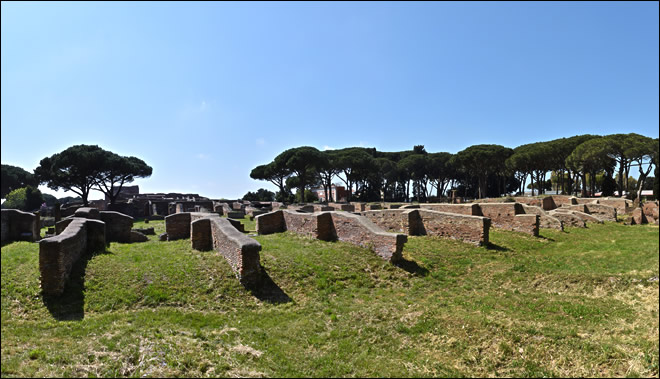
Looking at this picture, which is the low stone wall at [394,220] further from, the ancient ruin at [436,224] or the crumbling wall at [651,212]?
the crumbling wall at [651,212]

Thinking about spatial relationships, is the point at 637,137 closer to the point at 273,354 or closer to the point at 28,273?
the point at 273,354

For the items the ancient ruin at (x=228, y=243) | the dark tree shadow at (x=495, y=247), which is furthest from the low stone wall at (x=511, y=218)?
the ancient ruin at (x=228, y=243)

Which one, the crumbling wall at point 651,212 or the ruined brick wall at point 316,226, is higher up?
the ruined brick wall at point 316,226

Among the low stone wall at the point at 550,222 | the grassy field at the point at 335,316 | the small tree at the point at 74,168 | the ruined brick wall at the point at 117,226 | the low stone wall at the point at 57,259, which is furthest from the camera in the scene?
the small tree at the point at 74,168

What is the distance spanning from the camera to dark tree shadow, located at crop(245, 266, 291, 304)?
8.74 m

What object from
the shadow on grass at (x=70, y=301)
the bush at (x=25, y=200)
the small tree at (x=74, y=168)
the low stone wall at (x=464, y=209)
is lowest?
the shadow on grass at (x=70, y=301)

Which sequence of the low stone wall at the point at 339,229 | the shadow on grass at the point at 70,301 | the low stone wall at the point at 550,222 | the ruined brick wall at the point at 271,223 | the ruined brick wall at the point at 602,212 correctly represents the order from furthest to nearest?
the ruined brick wall at the point at 602,212, the low stone wall at the point at 550,222, the ruined brick wall at the point at 271,223, the low stone wall at the point at 339,229, the shadow on grass at the point at 70,301

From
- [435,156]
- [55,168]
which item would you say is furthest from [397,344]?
[435,156]

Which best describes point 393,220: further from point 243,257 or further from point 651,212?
point 651,212

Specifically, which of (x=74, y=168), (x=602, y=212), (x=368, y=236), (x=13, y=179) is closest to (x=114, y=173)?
(x=74, y=168)

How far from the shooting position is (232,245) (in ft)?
33.1

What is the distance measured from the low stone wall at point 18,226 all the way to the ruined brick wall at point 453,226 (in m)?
19.2

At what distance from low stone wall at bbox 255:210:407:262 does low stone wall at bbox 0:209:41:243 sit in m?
11.6

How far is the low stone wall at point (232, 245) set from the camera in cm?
920
